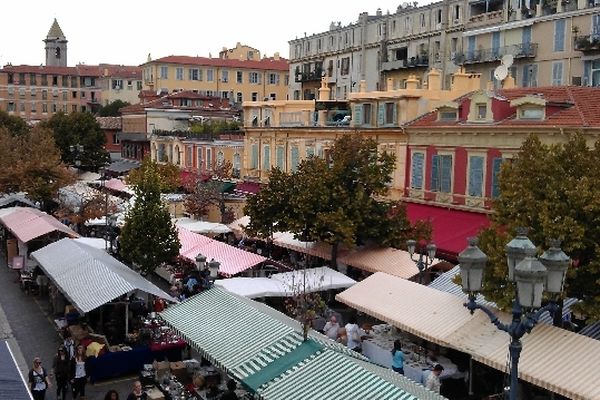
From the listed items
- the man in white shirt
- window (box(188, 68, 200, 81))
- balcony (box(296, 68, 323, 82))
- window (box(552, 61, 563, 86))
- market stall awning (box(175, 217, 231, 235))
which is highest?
window (box(188, 68, 200, 81))

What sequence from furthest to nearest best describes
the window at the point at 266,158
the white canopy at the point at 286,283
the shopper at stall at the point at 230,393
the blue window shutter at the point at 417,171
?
the window at the point at 266,158
the blue window shutter at the point at 417,171
the white canopy at the point at 286,283
the shopper at stall at the point at 230,393

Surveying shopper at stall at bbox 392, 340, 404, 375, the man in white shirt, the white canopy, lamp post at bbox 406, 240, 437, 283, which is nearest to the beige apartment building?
lamp post at bbox 406, 240, 437, 283

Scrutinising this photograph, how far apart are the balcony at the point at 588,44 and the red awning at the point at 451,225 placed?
1450cm

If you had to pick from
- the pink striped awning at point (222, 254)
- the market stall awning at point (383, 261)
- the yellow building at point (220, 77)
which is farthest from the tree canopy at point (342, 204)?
the yellow building at point (220, 77)

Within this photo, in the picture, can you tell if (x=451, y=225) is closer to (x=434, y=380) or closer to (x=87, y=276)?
(x=434, y=380)

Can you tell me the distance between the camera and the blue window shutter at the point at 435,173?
1231 inches

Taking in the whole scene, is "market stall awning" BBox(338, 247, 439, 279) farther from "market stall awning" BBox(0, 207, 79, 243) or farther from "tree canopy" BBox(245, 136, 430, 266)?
"market stall awning" BBox(0, 207, 79, 243)

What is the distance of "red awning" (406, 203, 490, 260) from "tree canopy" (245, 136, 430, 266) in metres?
1.24

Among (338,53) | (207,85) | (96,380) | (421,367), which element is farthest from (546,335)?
(207,85)

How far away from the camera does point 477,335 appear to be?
17.5 metres

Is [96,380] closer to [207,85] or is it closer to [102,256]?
[102,256]

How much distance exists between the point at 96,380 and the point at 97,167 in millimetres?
54732

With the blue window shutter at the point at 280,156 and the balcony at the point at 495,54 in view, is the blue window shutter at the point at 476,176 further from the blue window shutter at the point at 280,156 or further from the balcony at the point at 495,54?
the balcony at the point at 495,54

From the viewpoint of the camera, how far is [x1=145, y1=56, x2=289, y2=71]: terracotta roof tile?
83.8 m
